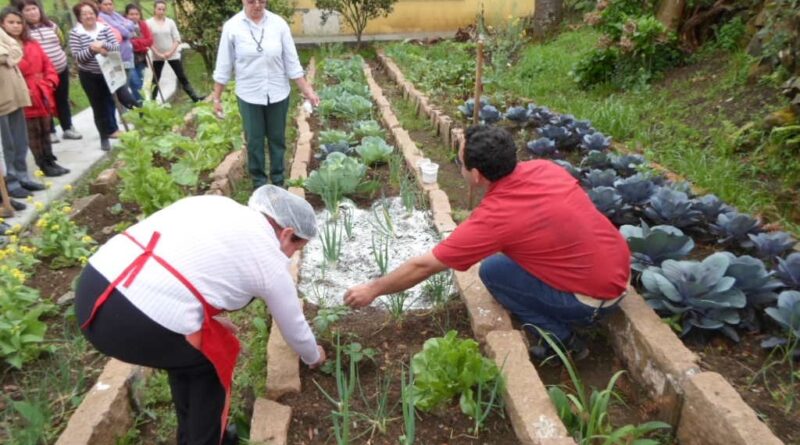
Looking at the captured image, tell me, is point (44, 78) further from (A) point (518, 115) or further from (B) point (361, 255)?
(A) point (518, 115)

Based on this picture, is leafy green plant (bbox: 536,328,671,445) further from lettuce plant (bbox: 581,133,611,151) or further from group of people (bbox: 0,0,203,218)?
group of people (bbox: 0,0,203,218)

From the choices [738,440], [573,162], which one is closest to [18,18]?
[573,162]

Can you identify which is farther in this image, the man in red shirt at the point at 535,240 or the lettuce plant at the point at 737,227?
the lettuce plant at the point at 737,227

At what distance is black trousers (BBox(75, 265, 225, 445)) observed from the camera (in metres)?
1.74

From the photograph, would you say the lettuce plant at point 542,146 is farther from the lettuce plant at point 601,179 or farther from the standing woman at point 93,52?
the standing woman at point 93,52

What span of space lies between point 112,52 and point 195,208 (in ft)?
15.3

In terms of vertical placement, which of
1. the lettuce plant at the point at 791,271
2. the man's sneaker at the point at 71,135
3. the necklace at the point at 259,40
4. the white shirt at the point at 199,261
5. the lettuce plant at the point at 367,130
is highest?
the necklace at the point at 259,40

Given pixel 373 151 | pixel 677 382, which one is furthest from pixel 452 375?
pixel 373 151

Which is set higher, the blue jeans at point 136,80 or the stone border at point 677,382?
the blue jeans at point 136,80

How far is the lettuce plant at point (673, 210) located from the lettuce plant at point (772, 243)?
0.33 metres

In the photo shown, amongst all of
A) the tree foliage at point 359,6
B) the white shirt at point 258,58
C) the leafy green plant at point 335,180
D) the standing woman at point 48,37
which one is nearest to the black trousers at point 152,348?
the leafy green plant at point 335,180

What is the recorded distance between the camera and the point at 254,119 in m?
4.24

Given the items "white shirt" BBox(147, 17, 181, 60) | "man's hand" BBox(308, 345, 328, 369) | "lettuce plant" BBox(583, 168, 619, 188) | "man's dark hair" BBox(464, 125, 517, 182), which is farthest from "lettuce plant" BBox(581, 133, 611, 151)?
"white shirt" BBox(147, 17, 181, 60)

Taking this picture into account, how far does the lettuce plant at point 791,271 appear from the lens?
2410 mm
